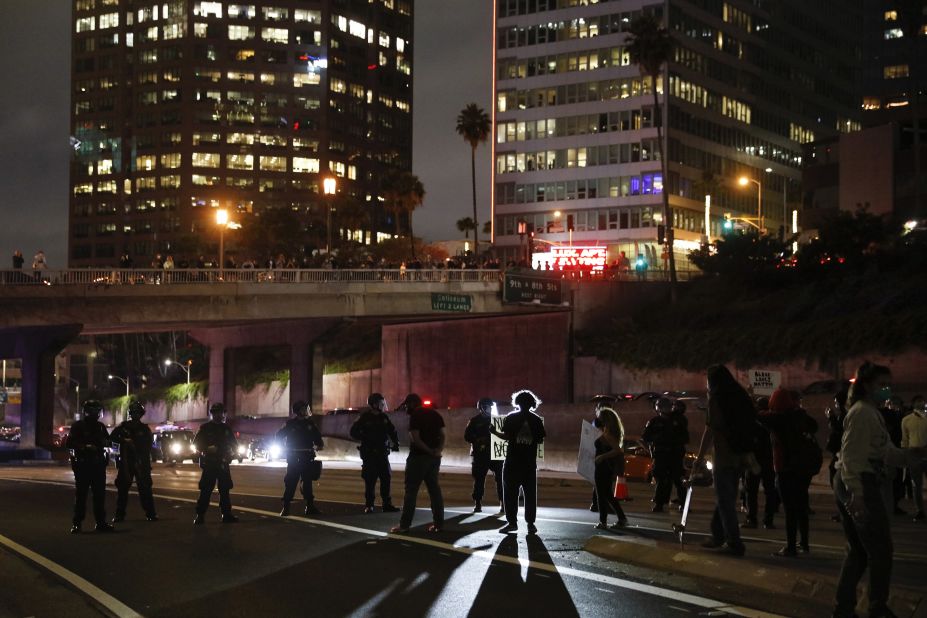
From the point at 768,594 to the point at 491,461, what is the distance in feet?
26.7

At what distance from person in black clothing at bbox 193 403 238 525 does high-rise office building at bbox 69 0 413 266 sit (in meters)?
151

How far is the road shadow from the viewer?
9.14 meters

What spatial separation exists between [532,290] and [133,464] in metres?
40.6

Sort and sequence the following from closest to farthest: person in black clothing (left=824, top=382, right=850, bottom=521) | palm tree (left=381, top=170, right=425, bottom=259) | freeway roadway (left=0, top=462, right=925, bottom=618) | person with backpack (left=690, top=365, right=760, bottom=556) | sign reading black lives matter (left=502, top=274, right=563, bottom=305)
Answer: freeway roadway (left=0, top=462, right=925, bottom=618) < person with backpack (left=690, top=365, right=760, bottom=556) < person in black clothing (left=824, top=382, right=850, bottom=521) < sign reading black lives matter (left=502, top=274, right=563, bottom=305) < palm tree (left=381, top=170, right=425, bottom=259)

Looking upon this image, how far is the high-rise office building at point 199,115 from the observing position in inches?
6668

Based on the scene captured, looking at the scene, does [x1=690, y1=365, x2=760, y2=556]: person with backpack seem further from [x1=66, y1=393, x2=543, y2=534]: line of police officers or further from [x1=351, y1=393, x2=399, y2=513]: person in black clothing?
[x1=351, y1=393, x2=399, y2=513]: person in black clothing

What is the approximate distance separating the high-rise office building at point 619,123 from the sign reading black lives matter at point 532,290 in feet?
127

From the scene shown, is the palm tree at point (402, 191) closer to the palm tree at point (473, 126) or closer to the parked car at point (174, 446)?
the palm tree at point (473, 126)

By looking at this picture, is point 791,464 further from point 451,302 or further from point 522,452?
point 451,302

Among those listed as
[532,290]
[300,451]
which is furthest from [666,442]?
[532,290]

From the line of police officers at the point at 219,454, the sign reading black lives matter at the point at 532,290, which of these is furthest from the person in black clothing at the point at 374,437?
the sign reading black lives matter at the point at 532,290

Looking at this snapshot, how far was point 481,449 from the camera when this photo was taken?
57.6 feet

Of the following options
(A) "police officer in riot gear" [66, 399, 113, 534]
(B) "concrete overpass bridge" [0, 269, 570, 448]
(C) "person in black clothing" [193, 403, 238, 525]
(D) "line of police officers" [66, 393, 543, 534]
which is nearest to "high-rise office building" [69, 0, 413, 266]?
(B) "concrete overpass bridge" [0, 269, 570, 448]

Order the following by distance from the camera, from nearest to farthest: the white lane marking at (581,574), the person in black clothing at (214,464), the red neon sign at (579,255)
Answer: the white lane marking at (581,574)
the person in black clothing at (214,464)
the red neon sign at (579,255)
